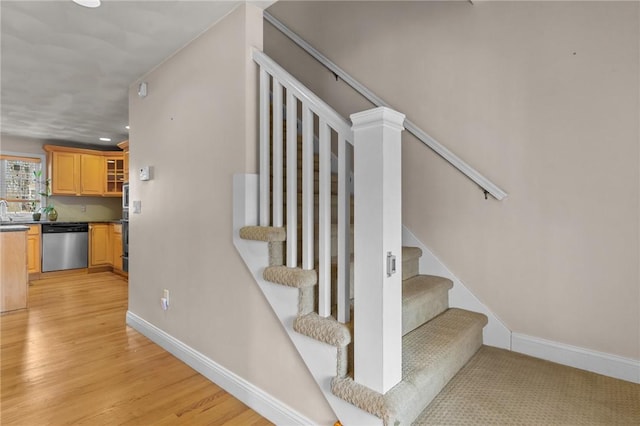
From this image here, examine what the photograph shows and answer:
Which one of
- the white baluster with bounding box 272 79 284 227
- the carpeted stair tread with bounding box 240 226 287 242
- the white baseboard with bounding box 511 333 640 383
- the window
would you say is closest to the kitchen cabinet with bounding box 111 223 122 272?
the window

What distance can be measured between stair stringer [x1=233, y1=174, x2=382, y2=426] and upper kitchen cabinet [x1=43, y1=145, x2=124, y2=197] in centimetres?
535

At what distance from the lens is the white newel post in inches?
51.3

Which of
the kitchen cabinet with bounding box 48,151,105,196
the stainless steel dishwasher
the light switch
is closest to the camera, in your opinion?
the light switch

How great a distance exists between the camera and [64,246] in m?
5.73

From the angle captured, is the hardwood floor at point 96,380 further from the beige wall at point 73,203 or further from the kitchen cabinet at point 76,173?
the beige wall at point 73,203

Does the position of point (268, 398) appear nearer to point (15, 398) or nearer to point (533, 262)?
point (15, 398)

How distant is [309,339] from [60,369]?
1996mm

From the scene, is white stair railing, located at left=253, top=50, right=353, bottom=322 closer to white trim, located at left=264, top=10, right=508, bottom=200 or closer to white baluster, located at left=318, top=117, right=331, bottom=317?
white baluster, located at left=318, top=117, right=331, bottom=317

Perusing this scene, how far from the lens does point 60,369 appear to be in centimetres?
237

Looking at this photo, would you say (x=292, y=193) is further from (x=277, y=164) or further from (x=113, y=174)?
(x=113, y=174)

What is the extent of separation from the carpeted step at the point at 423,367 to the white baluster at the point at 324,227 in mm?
339

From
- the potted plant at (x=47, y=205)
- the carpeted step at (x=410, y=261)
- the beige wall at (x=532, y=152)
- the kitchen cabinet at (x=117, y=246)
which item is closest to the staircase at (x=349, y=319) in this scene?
the carpeted step at (x=410, y=261)

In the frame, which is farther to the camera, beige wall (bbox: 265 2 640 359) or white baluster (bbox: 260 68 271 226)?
white baluster (bbox: 260 68 271 226)

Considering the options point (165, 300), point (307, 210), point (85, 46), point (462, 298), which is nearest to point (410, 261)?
point (462, 298)
